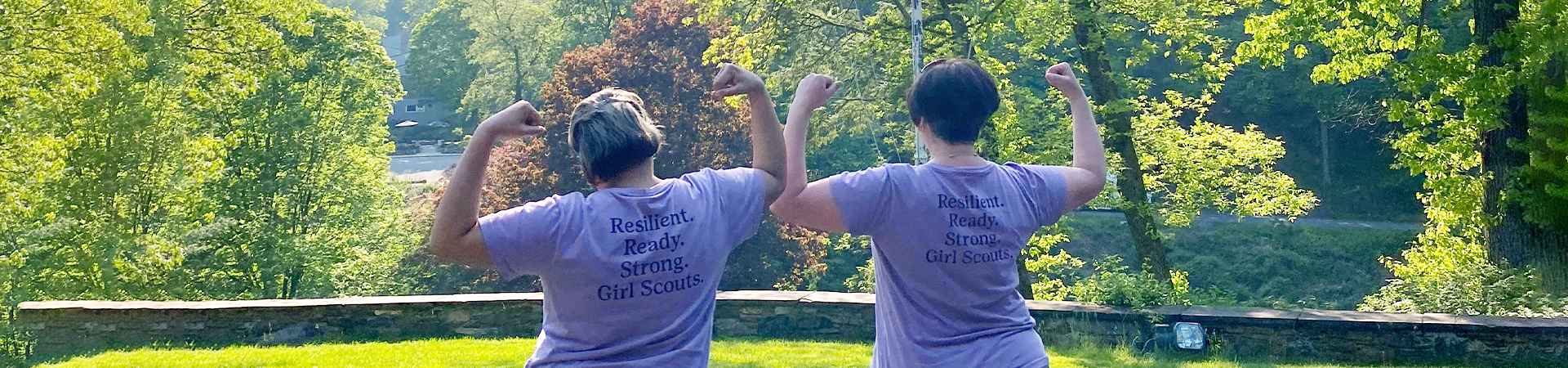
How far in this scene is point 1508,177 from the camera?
13.0m

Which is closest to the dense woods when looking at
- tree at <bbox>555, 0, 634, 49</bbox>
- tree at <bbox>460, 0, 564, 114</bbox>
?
tree at <bbox>555, 0, 634, 49</bbox>

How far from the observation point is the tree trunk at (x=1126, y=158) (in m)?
16.7

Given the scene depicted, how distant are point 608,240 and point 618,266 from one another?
0.05m

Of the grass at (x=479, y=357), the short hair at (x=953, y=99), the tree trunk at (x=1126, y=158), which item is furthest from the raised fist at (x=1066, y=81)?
the tree trunk at (x=1126, y=158)

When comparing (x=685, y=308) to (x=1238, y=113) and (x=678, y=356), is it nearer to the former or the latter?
(x=678, y=356)

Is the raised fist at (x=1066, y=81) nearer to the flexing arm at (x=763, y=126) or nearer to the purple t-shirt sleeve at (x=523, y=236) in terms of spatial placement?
the flexing arm at (x=763, y=126)

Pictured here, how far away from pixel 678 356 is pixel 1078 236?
34.3m

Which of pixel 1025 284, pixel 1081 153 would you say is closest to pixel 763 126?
pixel 1081 153

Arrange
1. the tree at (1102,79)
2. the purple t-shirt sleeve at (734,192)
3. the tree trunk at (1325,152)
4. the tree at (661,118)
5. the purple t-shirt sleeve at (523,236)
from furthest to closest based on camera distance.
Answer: the tree trunk at (1325,152) → the tree at (661,118) → the tree at (1102,79) → the purple t-shirt sleeve at (734,192) → the purple t-shirt sleeve at (523,236)

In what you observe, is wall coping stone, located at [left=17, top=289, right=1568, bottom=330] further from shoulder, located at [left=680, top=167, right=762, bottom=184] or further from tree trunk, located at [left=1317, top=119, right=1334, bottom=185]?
tree trunk, located at [left=1317, top=119, right=1334, bottom=185]

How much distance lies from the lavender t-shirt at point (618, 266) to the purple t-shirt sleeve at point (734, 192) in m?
0.02

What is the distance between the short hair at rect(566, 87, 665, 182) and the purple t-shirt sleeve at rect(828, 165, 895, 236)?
0.42 meters

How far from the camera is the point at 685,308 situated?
2.72 meters

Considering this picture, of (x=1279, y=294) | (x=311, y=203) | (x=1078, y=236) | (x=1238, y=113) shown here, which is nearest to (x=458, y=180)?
(x=311, y=203)
